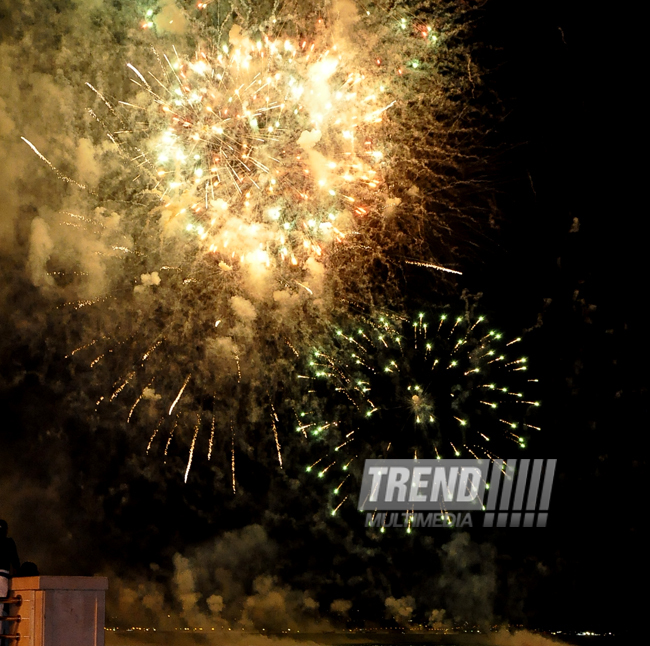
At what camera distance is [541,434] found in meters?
9.74

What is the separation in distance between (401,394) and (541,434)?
192cm

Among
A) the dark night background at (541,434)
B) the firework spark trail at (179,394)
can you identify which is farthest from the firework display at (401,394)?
the firework spark trail at (179,394)

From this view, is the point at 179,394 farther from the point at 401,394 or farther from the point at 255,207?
the point at 401,394

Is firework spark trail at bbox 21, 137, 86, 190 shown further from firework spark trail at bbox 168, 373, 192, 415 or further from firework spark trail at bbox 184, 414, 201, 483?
firework spark trail at bbox 184, 414, 201, 483

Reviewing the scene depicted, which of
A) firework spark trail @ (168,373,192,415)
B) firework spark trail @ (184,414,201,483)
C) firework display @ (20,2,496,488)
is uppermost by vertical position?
firework display @ (20,2,496,488)

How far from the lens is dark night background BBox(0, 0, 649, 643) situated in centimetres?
853

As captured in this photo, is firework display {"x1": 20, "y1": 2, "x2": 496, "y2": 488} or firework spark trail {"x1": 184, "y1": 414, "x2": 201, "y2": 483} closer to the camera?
firework display {"x1": 20, "y1": 2, "x2": 496, "y2": 488}

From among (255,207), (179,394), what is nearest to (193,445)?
(179,394)

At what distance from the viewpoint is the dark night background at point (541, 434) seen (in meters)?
8.53

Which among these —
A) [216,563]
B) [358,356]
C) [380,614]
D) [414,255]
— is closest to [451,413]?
[358,356]

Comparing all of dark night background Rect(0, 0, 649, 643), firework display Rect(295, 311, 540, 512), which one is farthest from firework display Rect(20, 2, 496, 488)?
dark night background Rect(0, 0, 649, 643)

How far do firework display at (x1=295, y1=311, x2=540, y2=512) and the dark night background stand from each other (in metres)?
0.59

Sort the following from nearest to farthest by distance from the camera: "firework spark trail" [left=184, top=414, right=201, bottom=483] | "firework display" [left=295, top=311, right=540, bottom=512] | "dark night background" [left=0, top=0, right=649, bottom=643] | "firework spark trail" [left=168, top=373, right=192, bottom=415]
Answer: "dark night background" [left=0, top=0, right=649, bottom=643]
"firework spark trail" [left=168, top=373, right=192, bottom=415]
"firework spark trail" [left=184, top=414, right=201, bottom=483]
"firework display" [left=295, top=311, right=540, bottom=512]

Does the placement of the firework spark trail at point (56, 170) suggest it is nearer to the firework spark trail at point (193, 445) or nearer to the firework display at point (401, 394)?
the firework spark trail at point (193, 445)
